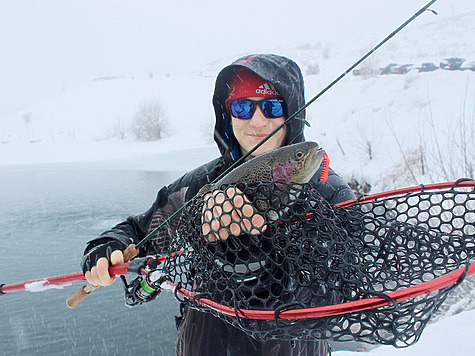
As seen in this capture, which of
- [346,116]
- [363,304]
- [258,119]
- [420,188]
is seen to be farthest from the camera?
[346,116]

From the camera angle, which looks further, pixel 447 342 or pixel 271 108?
pixel 447 342

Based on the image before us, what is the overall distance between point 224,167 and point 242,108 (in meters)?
0.37

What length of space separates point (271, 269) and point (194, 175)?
99 centimetres

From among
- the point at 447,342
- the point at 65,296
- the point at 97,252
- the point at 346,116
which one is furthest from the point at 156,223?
the point at 346,116

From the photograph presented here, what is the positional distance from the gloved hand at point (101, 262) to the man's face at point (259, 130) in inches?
33.3

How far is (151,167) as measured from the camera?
79.5 feet

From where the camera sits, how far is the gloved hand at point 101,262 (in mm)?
1617

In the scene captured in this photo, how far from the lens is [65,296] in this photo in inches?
267

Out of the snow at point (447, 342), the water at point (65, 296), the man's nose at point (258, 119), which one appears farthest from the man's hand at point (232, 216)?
the water at point (65, 296)

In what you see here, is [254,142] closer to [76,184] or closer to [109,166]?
[76,184]

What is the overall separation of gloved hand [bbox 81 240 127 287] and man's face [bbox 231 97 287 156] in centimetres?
85

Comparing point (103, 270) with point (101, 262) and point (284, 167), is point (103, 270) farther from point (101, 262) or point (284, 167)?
point (284, 167)

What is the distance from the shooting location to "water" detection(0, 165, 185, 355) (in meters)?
5.61

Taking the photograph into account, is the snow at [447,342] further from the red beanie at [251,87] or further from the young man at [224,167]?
the red beanie at [251,87]
